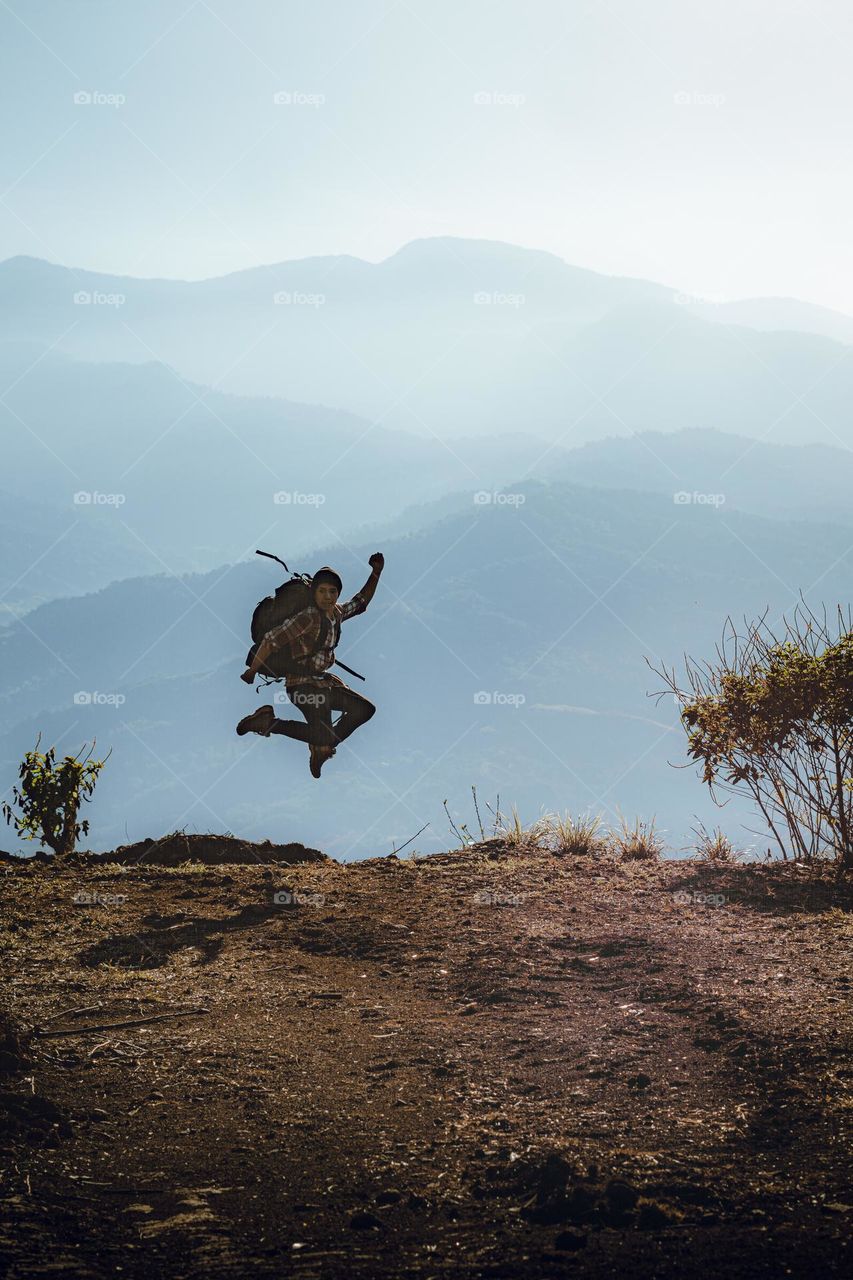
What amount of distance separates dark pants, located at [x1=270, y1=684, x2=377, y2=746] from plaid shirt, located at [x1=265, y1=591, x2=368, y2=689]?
11 centimetres

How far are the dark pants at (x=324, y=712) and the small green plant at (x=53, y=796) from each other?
2.43 meters

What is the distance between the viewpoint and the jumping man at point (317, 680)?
31.4 feet

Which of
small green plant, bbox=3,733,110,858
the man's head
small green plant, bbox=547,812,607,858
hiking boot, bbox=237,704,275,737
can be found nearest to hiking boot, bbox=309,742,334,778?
hiking boot, bbox=237,704,275,737

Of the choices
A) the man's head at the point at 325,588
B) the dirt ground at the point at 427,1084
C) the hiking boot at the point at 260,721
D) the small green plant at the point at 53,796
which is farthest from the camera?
the small green plant at the point at 53,796

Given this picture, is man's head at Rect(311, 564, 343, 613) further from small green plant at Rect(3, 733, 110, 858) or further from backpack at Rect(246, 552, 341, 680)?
small green plant at Rect(3, 733, 110, 858)

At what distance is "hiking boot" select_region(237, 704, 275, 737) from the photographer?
9.60 m

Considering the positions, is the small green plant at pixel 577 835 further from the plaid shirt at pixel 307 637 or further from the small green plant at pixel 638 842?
the plaid shirt at pixel 307 637

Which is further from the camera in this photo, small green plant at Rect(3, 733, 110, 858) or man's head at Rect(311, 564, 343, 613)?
small green plant at Rect(3, 733, 110, 858)

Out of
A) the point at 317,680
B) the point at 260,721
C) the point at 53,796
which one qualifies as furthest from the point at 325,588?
the point at 53,796

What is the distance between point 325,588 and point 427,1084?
5.18 meters

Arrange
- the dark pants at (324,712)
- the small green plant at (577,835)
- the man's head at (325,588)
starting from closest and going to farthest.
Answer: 1. the man's head at (325,588)
2. the dark pants at (324,712)
3. the small green plant at (577,835)

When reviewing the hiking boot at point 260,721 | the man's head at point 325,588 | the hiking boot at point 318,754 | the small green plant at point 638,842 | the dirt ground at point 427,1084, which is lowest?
the dirt ground at point 427,1084

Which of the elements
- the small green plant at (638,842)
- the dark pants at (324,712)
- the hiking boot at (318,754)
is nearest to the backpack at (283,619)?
the dark pants at (324,712)

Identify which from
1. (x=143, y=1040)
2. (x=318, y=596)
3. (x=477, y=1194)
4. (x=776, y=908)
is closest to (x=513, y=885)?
(x=776, y=908)
